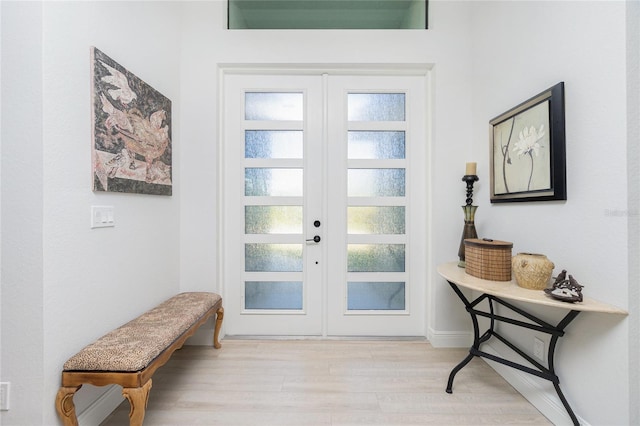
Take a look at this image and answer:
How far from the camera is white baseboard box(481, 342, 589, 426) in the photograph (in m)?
1.45

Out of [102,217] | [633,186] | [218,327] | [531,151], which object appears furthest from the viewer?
[218,327]

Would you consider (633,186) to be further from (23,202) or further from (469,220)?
(23,202)

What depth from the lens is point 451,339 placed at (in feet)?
7.65

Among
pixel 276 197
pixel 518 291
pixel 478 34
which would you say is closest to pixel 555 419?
pixel 518 291

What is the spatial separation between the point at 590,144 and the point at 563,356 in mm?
1152

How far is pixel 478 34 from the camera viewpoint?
225 centimetres

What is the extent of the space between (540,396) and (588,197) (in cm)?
119

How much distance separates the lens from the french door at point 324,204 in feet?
8.11

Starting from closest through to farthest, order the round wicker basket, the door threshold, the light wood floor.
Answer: the round wicker basket < the light wood floor < the door threshold

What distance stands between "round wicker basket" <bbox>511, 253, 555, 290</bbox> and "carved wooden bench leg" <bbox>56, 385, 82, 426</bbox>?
2307 mm

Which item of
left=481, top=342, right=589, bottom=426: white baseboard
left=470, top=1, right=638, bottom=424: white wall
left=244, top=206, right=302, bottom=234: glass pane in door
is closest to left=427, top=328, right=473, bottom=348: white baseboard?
left=481, top=342, right=589, bottom=426: white baseboard

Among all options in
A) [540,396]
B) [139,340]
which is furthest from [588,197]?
[139,340]

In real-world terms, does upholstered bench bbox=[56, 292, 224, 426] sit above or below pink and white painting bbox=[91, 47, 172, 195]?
below

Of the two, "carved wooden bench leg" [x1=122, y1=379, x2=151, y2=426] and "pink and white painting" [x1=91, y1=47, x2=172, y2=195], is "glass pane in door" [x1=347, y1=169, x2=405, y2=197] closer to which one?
"pink and white painting" [x1=91, y1=47, x2=172, y2=195]
